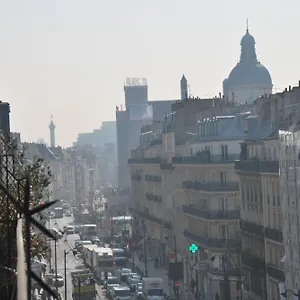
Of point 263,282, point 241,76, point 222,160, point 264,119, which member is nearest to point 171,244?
point 222,160

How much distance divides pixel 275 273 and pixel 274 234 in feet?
6.03

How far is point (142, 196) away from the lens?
131 metres

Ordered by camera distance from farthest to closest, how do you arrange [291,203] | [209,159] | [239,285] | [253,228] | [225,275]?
[209,159] → [225,275] → [239,285] → [253,228] → [291,203]

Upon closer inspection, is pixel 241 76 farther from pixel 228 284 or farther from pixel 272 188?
pixel 272 188

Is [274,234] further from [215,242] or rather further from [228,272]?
[215,242]

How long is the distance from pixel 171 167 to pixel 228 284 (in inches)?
1165

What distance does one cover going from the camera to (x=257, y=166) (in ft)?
215

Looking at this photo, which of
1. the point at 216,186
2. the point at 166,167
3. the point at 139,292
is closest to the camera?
the point at 216,186

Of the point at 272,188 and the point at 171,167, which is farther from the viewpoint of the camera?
the point at 171,167

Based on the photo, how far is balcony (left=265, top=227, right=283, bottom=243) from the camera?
60.1m

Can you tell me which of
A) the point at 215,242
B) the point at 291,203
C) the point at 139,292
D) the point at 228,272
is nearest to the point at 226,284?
the point at 228,272

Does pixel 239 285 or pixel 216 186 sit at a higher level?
pixel 216 186

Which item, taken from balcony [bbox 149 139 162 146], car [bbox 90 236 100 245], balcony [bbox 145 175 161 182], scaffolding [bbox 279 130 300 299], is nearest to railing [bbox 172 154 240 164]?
balcony [bbox 145 175 161 182]

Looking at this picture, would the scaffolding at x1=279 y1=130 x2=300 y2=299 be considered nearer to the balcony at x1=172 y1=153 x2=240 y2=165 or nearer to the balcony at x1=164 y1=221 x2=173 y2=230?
the balcony at x1=172 y1=153 x2=240 y2=165
